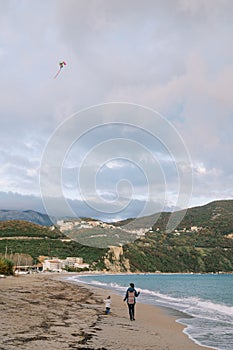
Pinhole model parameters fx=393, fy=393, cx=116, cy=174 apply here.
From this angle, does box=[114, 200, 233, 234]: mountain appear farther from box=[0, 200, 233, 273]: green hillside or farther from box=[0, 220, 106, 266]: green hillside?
box=[0, 220, 106, 266]: green hillside

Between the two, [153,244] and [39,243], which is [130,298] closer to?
[39,243]

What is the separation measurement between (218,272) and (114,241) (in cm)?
4507

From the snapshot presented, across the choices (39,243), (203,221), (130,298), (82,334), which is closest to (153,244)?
(203,221)

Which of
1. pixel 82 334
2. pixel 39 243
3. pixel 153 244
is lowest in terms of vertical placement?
pixel 82 334

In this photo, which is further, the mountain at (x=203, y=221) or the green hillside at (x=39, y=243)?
the mountain at (x=203, y=221)

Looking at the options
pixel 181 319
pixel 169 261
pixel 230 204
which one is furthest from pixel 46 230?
pixel 181 319

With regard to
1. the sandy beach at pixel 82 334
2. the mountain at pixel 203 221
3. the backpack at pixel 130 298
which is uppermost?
the mountain at pixel 203 221

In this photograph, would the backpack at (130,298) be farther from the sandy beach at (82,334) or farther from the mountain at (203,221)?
the mountain at (203,221)

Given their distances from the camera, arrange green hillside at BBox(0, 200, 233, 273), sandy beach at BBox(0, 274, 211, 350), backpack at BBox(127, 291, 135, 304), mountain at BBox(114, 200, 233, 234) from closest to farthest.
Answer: sandy beach at BBox(0, 274, 211, 350) < backpack at BBox(127, 291, 135, 304) < green hillside at BBox(0, 200, 233, 273) < mountain at BBox(114, 200, 233, 234)

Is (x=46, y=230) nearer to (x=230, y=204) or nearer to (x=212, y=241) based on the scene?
(x=212, y=241)

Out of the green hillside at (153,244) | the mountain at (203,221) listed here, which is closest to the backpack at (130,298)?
the green hillside at (153,244)

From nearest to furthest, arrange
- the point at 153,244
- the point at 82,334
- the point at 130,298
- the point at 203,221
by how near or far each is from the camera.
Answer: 1. the point at 82,334
2. the point at 130,298
3. the point at 153,244
4. the point at 203,221

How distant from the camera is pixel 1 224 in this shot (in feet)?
563

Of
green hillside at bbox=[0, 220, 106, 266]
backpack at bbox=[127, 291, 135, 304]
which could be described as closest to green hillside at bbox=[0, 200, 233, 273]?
green hillside at bbox=[0, 220, 106, 266]
